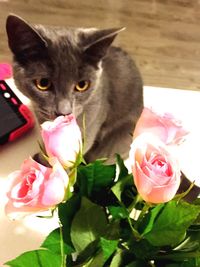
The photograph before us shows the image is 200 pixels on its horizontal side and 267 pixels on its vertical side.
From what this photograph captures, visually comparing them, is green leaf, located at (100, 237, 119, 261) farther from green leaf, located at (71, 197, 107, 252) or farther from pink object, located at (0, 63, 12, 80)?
pink object, located at (0, 63, 12, 80)

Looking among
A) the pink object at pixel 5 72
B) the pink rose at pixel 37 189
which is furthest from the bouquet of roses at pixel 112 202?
the pink object at pixel 5 72

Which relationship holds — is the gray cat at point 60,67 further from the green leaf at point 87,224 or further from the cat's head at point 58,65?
the green leaf at point 87,224

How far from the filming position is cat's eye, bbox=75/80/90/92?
920 millimetres

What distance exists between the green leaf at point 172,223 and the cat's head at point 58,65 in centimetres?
41

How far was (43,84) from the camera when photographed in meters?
0.91

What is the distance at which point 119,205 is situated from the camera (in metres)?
0.60

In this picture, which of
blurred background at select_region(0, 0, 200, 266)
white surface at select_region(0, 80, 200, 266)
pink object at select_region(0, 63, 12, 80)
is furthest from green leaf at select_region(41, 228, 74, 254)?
blurred background at select_region(0, 0, 200, 266)

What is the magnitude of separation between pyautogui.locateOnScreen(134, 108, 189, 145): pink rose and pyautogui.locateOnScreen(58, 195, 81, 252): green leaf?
14 centimetres

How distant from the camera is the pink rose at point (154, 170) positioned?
51cm

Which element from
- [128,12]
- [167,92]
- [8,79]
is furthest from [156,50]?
[8,79]

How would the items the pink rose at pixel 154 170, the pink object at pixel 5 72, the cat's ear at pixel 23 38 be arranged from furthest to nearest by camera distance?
the pink object at pixel 5 72 < the cat's ear at pixel 23 38 < the pink rose at pixel 154 170

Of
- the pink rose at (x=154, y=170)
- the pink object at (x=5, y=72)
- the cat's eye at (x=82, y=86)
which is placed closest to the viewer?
the pink rose at (x=154, y=170)

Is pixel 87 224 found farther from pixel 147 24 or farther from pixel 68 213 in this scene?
pixel 147 24

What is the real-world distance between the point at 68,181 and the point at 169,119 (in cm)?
15
